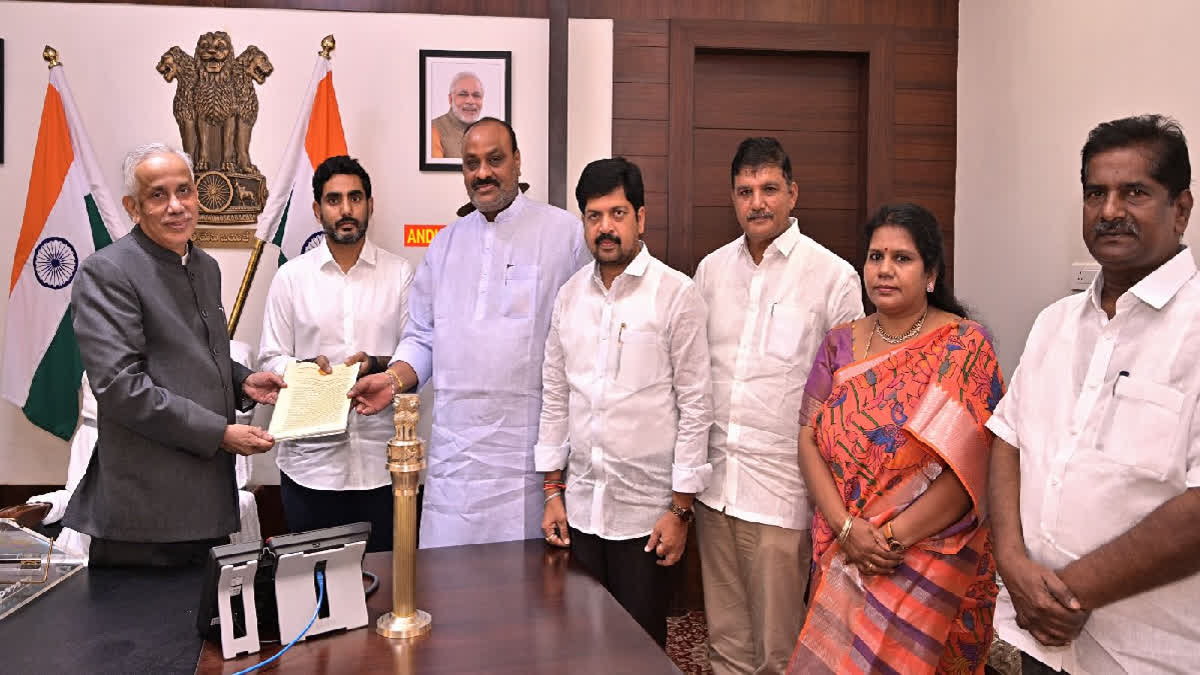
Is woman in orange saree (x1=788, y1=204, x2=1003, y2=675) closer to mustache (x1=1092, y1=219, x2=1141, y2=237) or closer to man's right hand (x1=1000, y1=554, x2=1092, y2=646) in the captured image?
man's right hand (x1=1000, y1=554, x2=1092, y2=646)

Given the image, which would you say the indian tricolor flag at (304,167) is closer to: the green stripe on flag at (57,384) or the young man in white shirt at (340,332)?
the young man in white shirt at (340,332)

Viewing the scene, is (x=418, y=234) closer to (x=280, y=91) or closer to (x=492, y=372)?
(x=280, y=91)

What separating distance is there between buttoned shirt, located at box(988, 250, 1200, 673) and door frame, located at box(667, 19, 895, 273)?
2.21 m

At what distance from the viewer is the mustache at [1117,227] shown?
1.38 metres

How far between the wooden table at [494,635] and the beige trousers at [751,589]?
0.74 meters

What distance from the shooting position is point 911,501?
184cm

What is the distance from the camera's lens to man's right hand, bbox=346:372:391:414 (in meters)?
2.33

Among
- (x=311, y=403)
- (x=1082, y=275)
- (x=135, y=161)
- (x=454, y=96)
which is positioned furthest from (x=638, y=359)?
(x=454, y=96)

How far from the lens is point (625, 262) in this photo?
2.15 metres

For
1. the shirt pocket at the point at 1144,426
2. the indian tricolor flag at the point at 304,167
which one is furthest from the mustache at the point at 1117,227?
the indian tricolor flag at the point at 304,167

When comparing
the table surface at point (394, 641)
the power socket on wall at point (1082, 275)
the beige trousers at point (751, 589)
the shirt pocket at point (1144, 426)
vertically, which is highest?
the power socket on wall at point (1082, 275)

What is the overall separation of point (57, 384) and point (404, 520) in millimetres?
2767

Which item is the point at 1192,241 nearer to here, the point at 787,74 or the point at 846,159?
the point at 846,159

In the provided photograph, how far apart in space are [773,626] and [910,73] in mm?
2668
